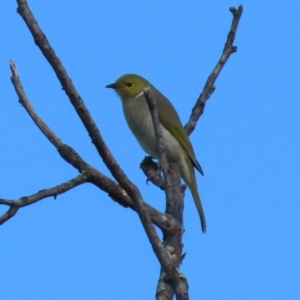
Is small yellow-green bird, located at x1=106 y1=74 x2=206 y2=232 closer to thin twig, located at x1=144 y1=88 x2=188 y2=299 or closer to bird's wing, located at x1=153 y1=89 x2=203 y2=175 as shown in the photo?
bird's wing, located at x1=153 y1=89 x2=203 y2=175

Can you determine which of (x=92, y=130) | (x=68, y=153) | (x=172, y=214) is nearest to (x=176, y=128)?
(x=172, y=214)

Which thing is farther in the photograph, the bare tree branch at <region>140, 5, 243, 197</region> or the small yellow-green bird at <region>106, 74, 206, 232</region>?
the small yellow-green bird at <region>106, 74, 206, 232</region>

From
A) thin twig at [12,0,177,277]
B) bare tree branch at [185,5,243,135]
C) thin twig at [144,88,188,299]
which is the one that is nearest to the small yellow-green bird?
bare tree branch at [185,5,243,135]

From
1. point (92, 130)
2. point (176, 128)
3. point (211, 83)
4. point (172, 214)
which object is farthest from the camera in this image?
point (176, 128)

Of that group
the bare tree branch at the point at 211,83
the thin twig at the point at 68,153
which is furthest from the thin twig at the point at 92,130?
the bare tree branch at the point at 211,83

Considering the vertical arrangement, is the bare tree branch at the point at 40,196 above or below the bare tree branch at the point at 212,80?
below

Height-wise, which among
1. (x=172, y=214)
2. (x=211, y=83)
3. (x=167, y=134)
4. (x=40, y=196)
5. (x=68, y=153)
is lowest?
(x=40, y=196)

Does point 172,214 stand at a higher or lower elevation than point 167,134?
lower

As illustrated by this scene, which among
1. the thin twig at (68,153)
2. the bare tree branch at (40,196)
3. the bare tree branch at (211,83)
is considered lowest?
the bare tree branch at (40,196)

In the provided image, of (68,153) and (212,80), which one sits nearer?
(68,153)

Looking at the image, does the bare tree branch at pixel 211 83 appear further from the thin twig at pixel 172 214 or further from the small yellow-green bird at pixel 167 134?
the thin twig at pixel 172 214

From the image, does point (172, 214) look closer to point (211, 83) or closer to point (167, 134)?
point (211, 83)

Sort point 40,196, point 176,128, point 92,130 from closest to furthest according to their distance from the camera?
point 92,130
point 40,196
point 176,128

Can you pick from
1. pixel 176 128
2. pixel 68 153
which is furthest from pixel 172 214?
pixel 176 128
